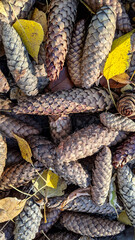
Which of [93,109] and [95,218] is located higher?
[93,109]

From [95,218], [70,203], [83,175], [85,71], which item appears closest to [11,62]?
[85,71]

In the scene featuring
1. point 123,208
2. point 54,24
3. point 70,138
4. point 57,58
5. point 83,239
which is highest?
point 54,24

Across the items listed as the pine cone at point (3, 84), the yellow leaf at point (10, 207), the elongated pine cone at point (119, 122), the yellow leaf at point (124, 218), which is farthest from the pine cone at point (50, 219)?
the pine cone at point (3, 84)

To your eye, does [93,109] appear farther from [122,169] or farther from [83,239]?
[83,239]

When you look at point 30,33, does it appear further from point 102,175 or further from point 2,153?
point 102,175

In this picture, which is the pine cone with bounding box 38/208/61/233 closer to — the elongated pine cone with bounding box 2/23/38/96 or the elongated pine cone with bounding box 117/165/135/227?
the elongated pine cone with bounding box 117/165/135/227

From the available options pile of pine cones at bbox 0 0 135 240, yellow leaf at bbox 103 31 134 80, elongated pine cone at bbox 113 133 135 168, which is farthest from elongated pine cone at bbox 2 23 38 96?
elongated pine cone at bbox 113 133 135 168

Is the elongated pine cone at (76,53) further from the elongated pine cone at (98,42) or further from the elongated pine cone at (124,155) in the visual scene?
the elongated pine cone at (124,155)
